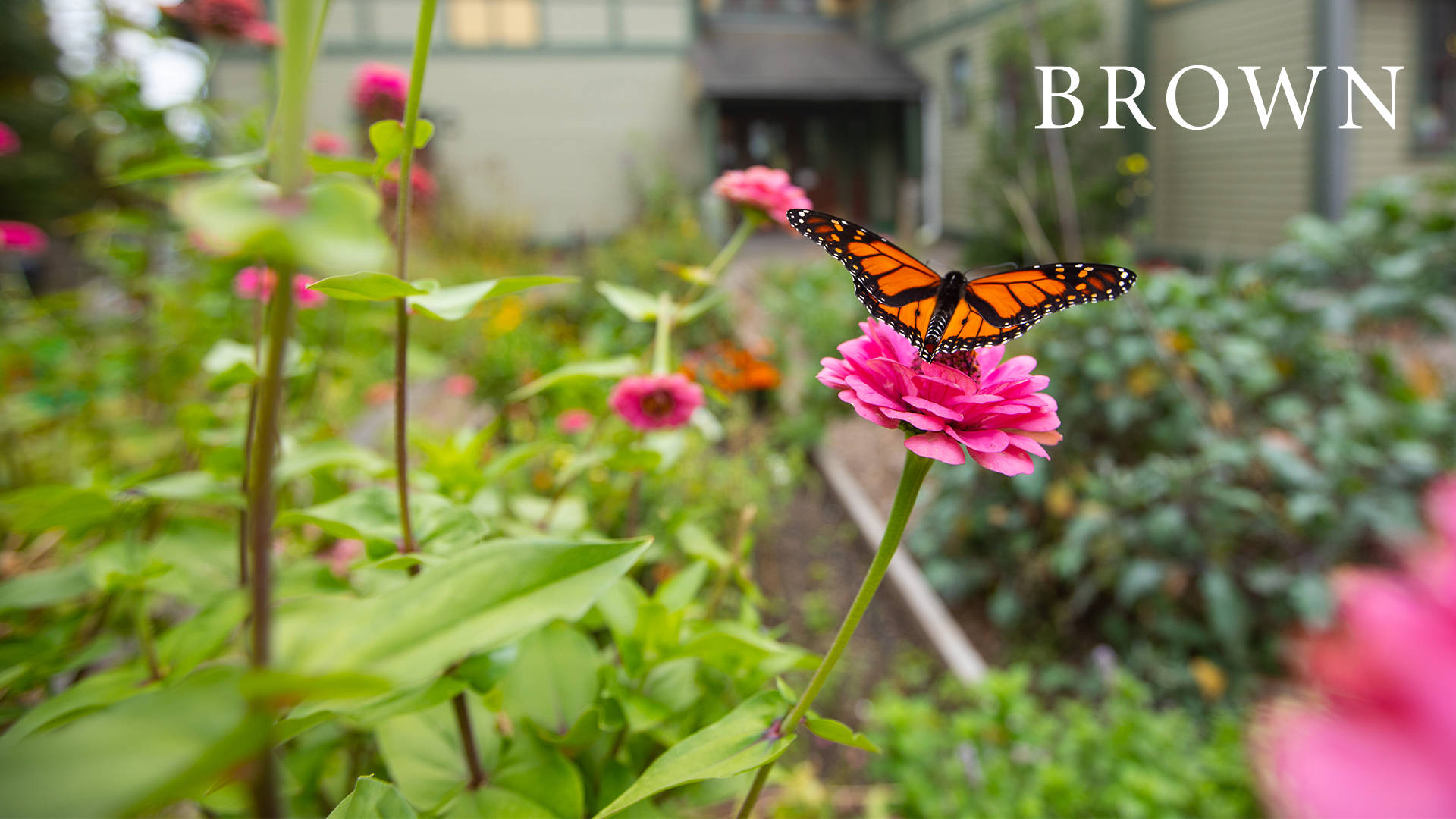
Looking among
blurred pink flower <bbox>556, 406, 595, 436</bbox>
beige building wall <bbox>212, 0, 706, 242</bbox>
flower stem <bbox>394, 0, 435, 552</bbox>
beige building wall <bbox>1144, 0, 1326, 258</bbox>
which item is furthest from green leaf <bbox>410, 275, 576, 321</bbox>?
beige building wall <bbox>212, 0, 706, 242</bbox>

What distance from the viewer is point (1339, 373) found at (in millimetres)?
2037

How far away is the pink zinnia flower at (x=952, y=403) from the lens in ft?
1.18

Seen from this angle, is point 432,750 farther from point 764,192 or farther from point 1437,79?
point 1437,79

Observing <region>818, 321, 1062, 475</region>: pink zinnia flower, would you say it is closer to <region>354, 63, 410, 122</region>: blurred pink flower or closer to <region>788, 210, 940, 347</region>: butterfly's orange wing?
<region>788, 210, 940, 347</region>: butterfly's orange wing

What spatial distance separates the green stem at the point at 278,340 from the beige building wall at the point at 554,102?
34.1ft

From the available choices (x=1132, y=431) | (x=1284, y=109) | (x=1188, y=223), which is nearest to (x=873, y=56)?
(x=1188, y=223)

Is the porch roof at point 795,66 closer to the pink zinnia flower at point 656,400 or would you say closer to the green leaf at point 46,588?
the pink zinnia flower at point 656,400

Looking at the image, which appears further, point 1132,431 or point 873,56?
point 873,56

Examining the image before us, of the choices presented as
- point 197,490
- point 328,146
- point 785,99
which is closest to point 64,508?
point 197,490

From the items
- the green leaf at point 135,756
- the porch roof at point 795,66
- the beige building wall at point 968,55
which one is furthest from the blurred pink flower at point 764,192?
the porch roof at point 795,66

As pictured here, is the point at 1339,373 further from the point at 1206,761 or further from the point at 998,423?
the point at 998,423

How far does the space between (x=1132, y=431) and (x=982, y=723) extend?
42.5 inches

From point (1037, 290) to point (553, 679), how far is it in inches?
18.6

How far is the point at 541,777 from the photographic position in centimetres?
46
